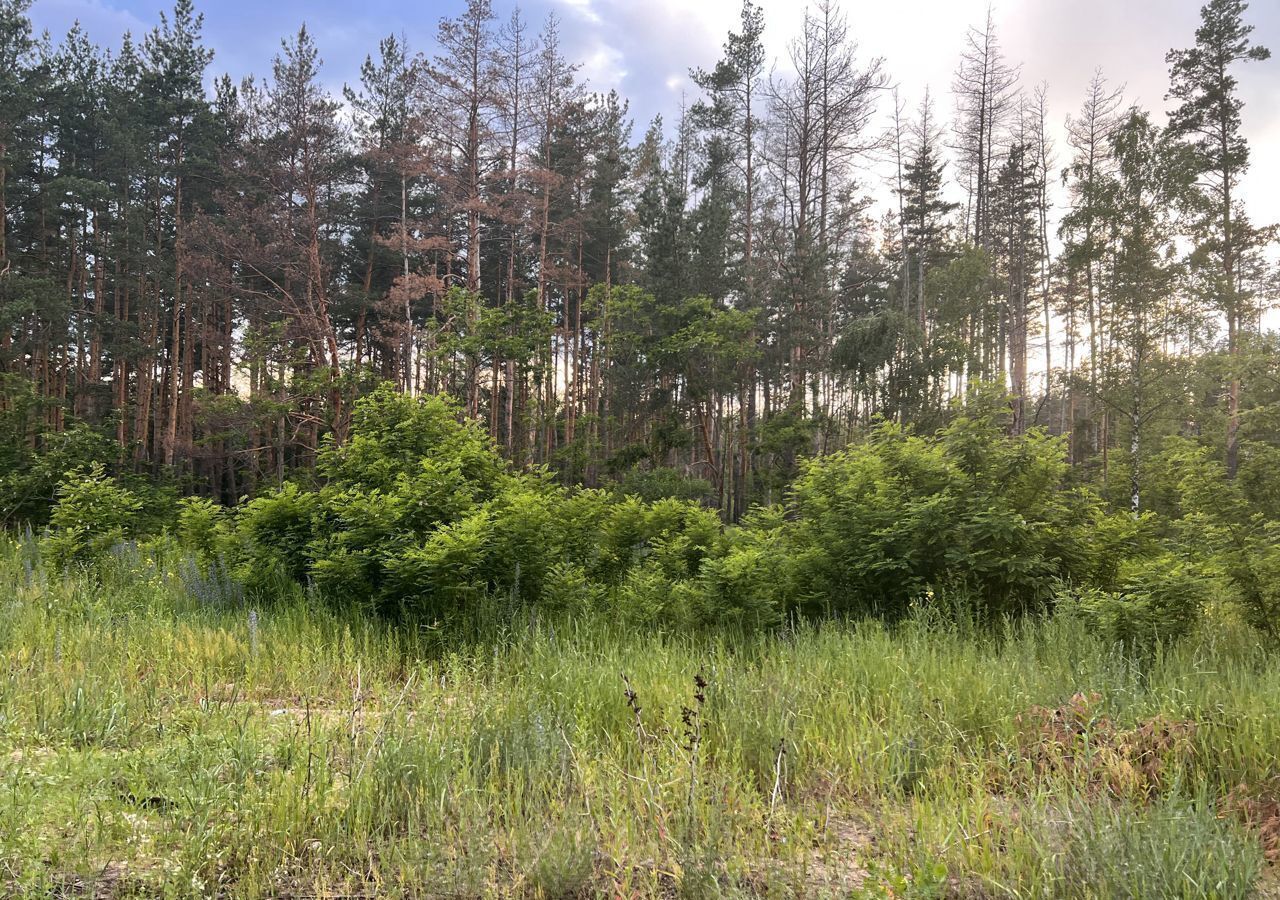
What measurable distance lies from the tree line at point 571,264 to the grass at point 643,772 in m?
8.19

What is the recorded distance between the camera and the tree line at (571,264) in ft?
56.4

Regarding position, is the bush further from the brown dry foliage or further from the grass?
the brown dry foliage

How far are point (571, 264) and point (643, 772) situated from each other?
27108 mm

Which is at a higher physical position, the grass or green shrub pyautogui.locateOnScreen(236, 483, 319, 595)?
green shrub pyautogui.locateOnScreen(236, 483, 319, 595)

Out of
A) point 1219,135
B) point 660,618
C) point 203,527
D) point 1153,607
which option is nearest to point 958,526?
point 1153,607

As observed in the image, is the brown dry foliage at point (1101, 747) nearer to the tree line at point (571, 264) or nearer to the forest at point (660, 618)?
the forest at point (660, 618)

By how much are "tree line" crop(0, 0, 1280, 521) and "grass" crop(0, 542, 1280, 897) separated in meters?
Answer: 8.19

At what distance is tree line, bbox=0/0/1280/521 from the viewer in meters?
17.2

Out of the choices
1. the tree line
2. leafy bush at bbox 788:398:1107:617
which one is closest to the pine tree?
the tree line

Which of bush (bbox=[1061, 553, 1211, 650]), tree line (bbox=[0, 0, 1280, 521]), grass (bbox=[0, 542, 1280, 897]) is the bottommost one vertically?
grass (bbox=[0, 542, 1280, 897])

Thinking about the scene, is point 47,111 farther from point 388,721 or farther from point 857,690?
point 857,690

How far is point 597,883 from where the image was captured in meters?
2.28

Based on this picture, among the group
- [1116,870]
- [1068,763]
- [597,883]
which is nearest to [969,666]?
[1068,763]

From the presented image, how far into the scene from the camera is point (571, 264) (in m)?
27.8
